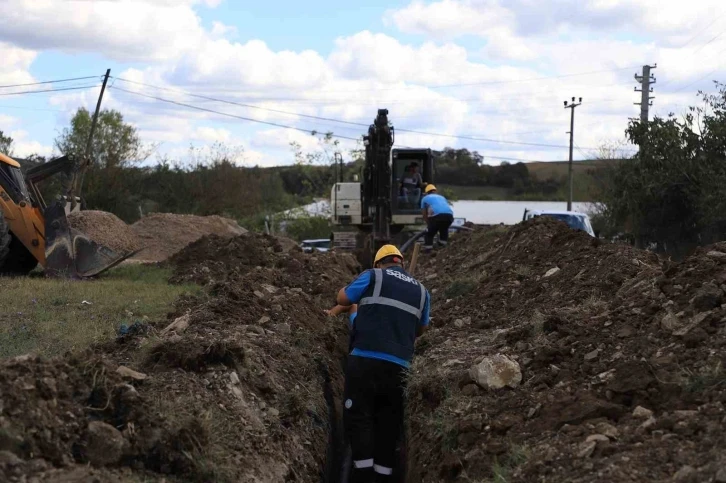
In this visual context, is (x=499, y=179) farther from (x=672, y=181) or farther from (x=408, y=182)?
(x=408, y=182)

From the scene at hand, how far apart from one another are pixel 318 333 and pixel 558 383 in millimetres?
Answer: 5126

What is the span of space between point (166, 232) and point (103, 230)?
8141mm

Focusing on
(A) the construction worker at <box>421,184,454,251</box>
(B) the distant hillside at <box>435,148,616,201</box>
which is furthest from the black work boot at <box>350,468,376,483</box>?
(B) the distant hillside at <box>435,148,616,201</box>

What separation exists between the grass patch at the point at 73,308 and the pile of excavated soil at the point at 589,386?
344 cm

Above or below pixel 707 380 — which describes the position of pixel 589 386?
below

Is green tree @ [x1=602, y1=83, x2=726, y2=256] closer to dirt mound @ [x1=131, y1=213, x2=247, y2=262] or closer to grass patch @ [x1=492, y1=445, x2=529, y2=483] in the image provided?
dirt mound @ [x1=131, y1=213, x2=247, y2=262]

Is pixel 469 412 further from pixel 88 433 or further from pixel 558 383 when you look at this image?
pixel 88 433

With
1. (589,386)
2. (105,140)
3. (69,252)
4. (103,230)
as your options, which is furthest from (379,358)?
(105,140)

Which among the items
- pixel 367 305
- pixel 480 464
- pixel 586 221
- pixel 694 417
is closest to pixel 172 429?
pixel 480 464

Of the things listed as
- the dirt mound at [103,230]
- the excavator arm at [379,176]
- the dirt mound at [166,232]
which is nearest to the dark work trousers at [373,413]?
the dirt mound at [103,230]

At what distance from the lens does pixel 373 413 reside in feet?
26.5

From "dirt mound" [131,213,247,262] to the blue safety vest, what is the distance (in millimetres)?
16686

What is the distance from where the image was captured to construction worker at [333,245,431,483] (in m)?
7.80

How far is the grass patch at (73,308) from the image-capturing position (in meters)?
9.84
